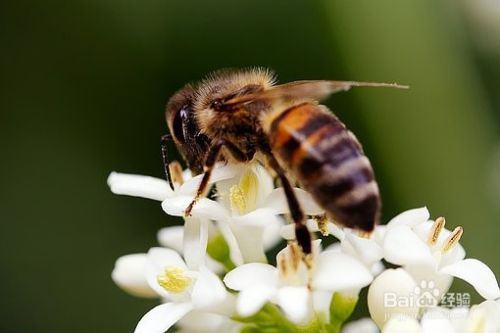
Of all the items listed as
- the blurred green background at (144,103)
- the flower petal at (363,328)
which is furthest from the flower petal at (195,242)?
the blurred green background at (144,103)

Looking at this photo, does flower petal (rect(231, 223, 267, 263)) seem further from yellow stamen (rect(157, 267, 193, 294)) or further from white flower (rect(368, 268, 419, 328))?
white flower (rect(368, 268, 419, 328))

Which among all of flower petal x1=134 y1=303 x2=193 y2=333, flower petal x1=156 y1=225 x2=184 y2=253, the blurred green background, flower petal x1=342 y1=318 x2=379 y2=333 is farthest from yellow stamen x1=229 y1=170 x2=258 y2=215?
the blurred green background

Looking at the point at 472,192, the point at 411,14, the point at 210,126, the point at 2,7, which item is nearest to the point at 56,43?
the point at 2,7

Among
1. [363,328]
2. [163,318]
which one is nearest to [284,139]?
[163,318]

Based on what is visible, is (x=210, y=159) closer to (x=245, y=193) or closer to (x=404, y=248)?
(x=245, y=193)

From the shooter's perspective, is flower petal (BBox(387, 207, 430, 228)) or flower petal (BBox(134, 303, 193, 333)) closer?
flower petal (BBox(134, 303, 193, 333))

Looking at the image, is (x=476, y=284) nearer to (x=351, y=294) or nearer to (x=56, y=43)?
(x=351, y=294)
